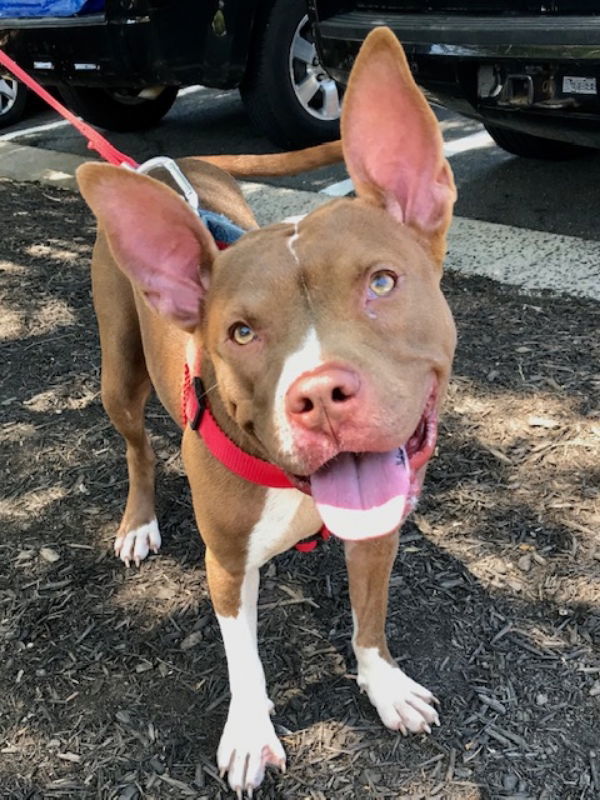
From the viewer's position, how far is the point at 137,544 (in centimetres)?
331

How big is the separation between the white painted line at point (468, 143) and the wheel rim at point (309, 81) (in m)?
0.92

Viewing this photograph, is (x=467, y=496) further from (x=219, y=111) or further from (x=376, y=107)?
(x=219, y=111)

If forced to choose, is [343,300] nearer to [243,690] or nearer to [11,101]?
[243,690]

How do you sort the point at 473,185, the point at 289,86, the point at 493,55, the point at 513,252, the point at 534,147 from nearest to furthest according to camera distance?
1. the point at 493,55
2. the point at 513,252
3. the point at 473,185
4. the point at 534,147
5. the point at 289,86

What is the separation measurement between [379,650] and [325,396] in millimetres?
1234

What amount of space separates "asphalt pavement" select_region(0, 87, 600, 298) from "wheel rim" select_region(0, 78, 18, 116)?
24 cm

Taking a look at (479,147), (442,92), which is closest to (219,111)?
(479,147)

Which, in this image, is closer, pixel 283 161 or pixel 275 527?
pixel 275 527

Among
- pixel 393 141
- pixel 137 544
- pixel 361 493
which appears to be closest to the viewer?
pixel 361 493

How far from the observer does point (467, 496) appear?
3.41 meters

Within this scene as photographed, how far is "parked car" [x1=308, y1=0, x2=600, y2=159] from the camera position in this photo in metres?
4.13

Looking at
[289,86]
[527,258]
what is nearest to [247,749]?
[527,258]

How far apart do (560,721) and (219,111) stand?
7589 mm

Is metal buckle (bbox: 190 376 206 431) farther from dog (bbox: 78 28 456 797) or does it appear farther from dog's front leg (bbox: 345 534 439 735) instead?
dog's front leg (bbox: 345 534 439 735)
